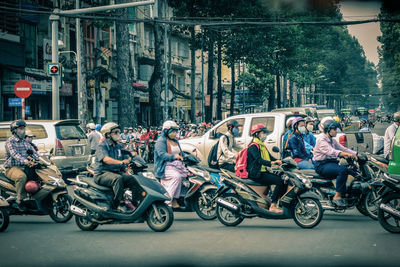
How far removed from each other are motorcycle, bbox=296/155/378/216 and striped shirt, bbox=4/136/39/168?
14.6 feet

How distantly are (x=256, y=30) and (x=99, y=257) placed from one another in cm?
3695

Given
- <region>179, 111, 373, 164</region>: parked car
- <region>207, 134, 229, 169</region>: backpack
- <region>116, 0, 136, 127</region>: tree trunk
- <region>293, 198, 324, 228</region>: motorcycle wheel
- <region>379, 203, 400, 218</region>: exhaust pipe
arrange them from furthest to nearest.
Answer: <region>116, 0, 136, 127</region>: tree trunk
<region>179, 111, 373, 164</region>: parked car
<region>207, 134, 229, 169</region>: backpack
<region>293, 198, 324, 228</region>: motorcycle wheel
<region>379, 203, 400, 218</region>: exhaust pipe

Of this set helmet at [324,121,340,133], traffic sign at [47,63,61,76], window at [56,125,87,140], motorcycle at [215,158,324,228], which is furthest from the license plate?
helmet at [324,121,340,133]

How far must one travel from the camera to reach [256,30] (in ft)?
140

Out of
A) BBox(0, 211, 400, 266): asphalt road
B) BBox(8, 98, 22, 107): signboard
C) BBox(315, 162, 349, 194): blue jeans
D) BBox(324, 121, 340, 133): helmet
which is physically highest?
BBox(8, 98, 22, 107): signboard

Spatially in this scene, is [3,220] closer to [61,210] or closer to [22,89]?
[61,210]

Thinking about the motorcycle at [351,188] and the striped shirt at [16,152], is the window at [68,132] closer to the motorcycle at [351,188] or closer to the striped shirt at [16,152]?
the striped shirt at [16,152]

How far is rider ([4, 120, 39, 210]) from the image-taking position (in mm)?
9930

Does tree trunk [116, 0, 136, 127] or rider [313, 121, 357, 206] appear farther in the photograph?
tree trunk [116, 0, 136, 127]

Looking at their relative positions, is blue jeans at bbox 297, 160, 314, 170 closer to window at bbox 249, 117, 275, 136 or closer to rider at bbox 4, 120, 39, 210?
rider at bbox 4, 120, 39, 210

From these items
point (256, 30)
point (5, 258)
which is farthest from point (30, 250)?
point (256, 30)

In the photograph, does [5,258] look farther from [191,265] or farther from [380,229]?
[380,229]

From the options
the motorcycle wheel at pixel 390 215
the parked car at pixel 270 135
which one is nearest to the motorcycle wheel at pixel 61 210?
the motorcycle wheel at pixel 390 215

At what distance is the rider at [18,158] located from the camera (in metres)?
9.93
